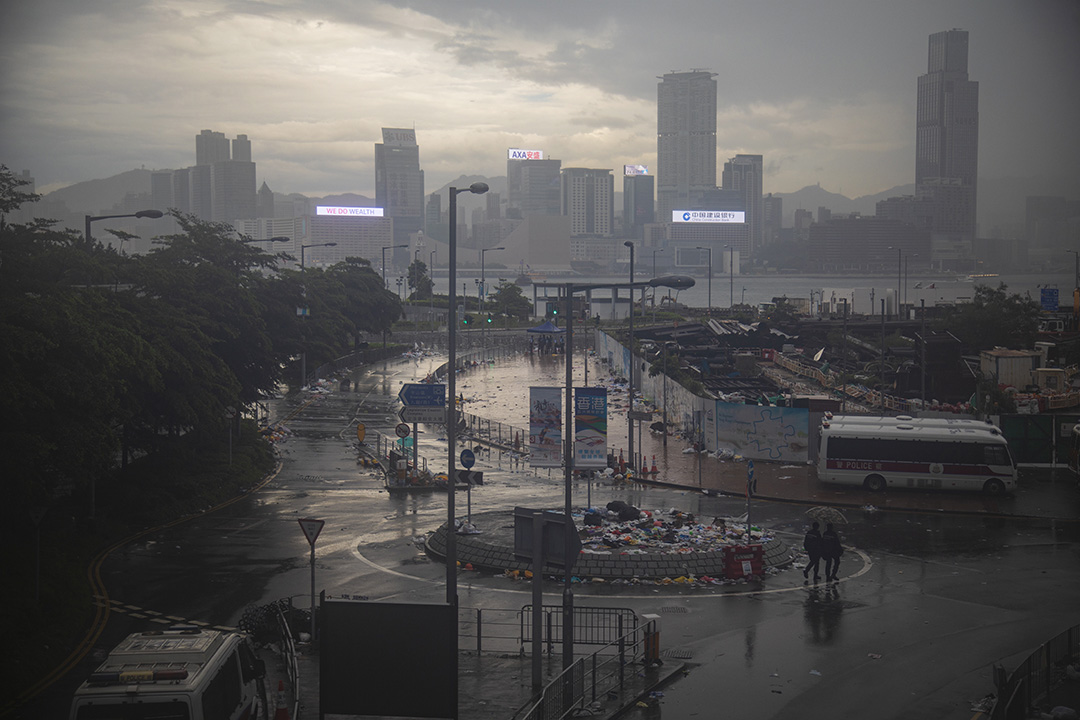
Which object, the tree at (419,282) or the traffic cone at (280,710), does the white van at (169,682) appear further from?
the tree at (419,282)

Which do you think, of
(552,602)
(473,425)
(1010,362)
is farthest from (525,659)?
(1010,362)

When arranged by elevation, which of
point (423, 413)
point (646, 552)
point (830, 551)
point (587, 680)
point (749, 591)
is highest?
point (423, 413)

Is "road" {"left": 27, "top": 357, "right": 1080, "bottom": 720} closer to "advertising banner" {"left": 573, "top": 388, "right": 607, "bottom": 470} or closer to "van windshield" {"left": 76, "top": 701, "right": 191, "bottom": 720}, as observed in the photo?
"advertising banner" {"left": 573, "top": 388, "right": 607, "bottom": 470}

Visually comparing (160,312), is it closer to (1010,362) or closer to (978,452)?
(978,452)

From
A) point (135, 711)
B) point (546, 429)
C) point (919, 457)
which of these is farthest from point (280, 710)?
point (919, 457)

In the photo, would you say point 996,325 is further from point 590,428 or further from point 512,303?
point 512,303

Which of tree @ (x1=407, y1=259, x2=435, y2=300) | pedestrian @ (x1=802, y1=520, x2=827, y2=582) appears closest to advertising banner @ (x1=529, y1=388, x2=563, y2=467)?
pedestrian @ (x1=802, y1=520, x2=827, y2=582)

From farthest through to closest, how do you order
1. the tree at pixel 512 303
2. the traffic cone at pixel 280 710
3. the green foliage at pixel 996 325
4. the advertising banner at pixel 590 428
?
the tree at pixel 512 303 → the green foliage at pixel 996 325 → the advertising banner at pixel 590 428 → the traffic cone at pixel 280 710

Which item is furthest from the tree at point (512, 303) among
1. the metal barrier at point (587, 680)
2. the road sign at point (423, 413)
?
the metal barrier at point (587, 680)
